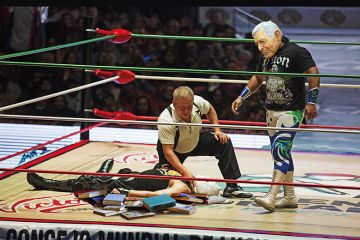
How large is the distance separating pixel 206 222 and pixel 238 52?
4.41 m

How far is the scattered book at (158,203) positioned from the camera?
388 centimetres

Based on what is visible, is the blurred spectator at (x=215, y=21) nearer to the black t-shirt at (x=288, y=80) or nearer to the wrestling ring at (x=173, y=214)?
the wrestling ring at (x=173, y=214)

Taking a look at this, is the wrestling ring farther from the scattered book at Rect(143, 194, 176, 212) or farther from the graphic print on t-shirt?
the graphic print on t-shirt

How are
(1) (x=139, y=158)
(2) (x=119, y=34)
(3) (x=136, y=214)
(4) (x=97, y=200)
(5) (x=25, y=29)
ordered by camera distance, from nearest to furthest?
(3) (x=136, y=214) → (4) (x=97, y=200) → (2) (x=119, y=34) → (1) (x=139, y=158) → (5) (x=25, y=29)

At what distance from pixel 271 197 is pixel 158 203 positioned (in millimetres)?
556

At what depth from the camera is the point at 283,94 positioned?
4117 mm

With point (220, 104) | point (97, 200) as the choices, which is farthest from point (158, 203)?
point (220, 104)

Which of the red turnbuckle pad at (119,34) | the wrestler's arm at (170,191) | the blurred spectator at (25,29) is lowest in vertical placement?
the wrestler's arm at (170,191)

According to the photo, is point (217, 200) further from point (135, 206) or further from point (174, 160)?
point (135, 206)

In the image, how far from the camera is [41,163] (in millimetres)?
5172

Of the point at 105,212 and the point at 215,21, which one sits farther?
the point at 215,21

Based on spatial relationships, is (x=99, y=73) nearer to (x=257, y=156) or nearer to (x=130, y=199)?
(x=257, y=156)

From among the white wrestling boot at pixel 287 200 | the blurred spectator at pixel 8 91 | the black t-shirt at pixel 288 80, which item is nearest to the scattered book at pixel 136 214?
the white wrestling boot at pixel 287 200

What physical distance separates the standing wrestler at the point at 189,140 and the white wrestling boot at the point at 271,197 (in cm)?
35
